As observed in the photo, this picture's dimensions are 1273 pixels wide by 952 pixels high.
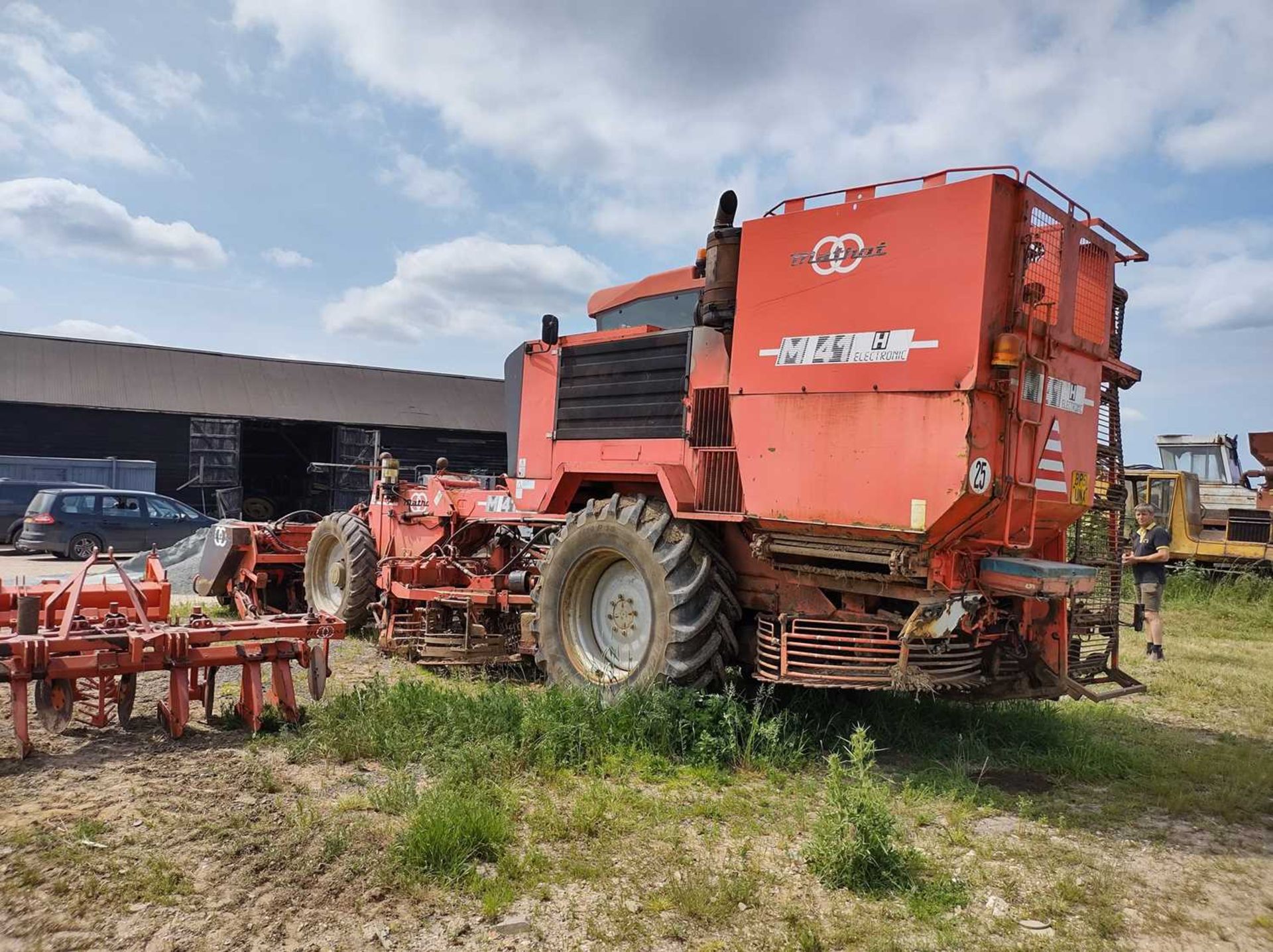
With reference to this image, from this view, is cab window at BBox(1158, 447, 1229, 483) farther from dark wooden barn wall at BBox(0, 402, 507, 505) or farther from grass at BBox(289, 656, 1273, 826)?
dark wooden barn wall at BBox(0, 402, 507, 505)

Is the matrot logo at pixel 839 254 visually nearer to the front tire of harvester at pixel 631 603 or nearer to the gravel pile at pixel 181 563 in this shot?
the front tire of harvester at pixel 631 603

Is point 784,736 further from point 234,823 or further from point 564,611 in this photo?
point 234,823

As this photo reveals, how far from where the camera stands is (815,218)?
521cm

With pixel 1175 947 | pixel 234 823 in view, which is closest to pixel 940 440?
pixel 1175 947

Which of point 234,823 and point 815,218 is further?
point 815,218

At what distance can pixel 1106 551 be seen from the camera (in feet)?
20.2

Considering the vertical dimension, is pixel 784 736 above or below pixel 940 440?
below

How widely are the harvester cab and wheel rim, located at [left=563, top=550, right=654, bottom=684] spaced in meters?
0.02

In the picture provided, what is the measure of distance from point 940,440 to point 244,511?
86.9 ft

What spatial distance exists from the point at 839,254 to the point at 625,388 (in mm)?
1931

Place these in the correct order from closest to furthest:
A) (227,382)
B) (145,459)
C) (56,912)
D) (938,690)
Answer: (56,912)
(938,690)
(145,459)
(227,382)

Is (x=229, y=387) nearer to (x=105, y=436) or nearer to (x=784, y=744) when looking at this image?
(x=105, y=436)

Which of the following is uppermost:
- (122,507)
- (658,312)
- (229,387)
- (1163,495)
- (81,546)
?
(229,387)

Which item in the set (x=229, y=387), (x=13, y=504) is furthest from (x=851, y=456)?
(x=229, y=387)
